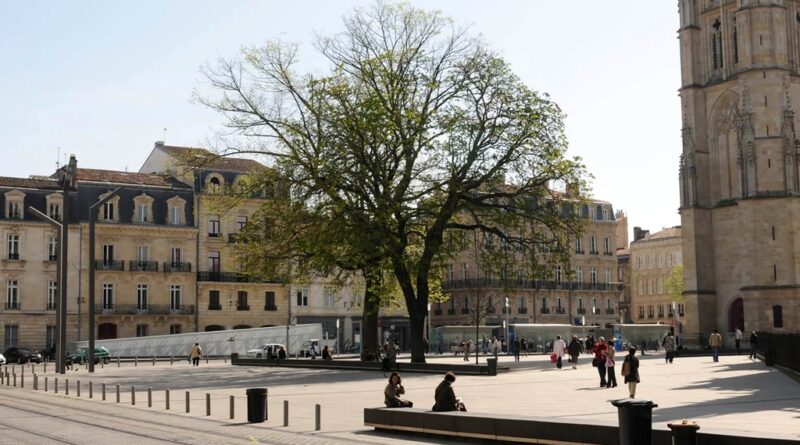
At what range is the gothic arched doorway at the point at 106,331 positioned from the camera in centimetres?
7094

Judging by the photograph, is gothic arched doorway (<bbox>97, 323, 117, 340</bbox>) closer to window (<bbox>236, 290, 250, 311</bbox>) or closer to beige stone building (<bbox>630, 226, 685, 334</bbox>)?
window (<bbox>236, 290, 250, 311</bbox>)

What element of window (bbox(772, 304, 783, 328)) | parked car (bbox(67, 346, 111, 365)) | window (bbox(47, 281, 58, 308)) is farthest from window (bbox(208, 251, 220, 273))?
window (bbox(772, 304, 783, 328))

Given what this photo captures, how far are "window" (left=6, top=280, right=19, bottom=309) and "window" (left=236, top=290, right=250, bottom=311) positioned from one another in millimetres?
15374

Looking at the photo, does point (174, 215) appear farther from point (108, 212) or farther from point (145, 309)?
point (145, 309)

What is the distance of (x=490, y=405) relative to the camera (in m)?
24.3

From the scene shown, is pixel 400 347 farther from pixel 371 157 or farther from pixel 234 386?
pixel 234 386

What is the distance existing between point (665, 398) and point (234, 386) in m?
14.3

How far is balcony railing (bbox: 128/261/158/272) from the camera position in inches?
2869

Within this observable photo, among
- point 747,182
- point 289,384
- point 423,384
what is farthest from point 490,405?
point 747,182

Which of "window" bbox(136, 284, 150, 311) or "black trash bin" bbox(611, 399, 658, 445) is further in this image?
"window" bbox(136, 284, 150, 311)

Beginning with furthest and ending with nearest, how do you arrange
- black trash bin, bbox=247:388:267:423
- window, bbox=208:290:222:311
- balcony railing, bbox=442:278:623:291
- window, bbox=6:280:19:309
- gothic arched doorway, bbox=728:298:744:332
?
balcony railing, bbox=442:278:623:291 → window, bbox=208:290:222:311 → window, bbox=6:280:19:309 → gothic arched doorway, bbox=728:298:744:332 → black trash bin, bbox=247:388:267:423

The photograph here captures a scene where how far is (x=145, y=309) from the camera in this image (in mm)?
72812

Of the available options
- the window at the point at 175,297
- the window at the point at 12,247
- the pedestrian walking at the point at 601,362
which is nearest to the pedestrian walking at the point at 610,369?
the pedestrian walking at the point at 601,362

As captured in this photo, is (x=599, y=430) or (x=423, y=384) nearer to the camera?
(x=599, y=430)
